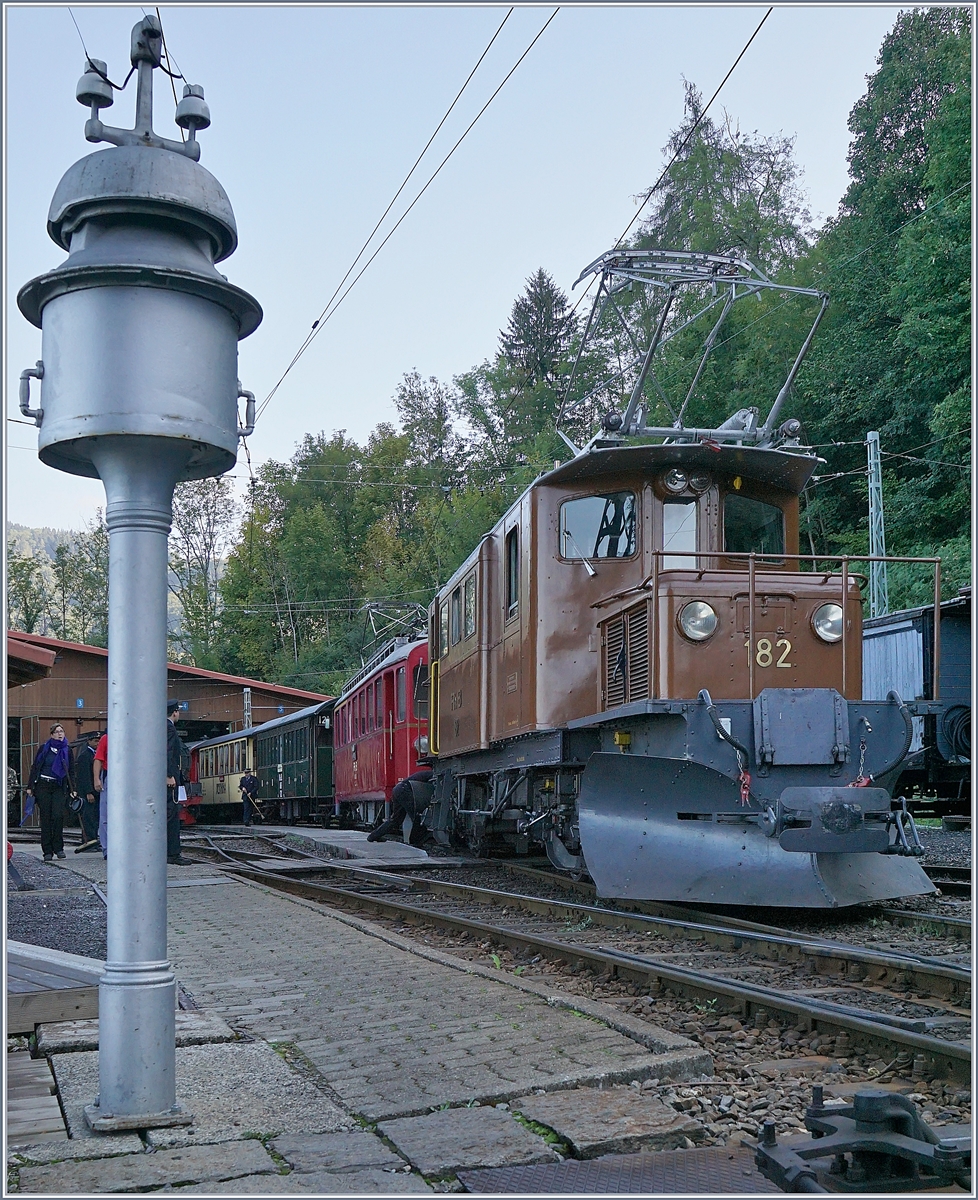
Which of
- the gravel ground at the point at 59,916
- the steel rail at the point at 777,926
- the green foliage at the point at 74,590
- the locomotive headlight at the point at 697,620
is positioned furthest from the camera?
the green foliage at the point at 74,590

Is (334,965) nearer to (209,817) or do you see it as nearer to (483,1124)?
(483,1124)

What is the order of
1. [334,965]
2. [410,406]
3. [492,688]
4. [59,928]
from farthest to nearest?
[410,406] < [492,688] < [59,928] < [334,965]

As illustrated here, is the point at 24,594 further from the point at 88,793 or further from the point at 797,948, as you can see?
the point at 797,948

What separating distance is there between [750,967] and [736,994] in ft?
3.97

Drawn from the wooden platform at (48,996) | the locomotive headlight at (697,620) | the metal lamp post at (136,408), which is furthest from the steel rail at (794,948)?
the wooden platform at (48,996)

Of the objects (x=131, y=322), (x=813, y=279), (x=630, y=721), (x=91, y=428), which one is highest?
(x=813, y=279)

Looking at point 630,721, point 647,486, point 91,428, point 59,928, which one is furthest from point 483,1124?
point 647,486

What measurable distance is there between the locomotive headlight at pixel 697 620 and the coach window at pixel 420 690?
10.2 m

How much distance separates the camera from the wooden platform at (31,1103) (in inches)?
133

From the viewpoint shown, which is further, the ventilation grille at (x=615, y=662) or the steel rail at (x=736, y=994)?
the ventilation grille at (x=615, y=662)

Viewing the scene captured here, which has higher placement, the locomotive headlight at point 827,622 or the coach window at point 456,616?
the coach window at point 456,616

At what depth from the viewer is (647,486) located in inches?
359

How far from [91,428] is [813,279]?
37468 mm

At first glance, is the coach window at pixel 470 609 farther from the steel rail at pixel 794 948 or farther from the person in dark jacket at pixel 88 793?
the person in dark jacket at pixel 88 793
